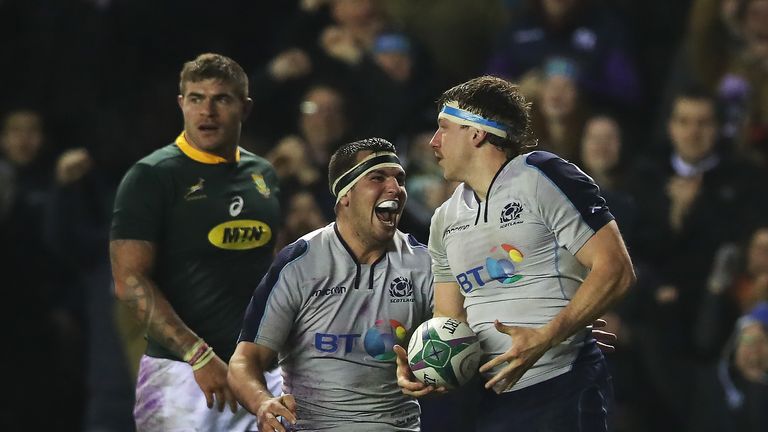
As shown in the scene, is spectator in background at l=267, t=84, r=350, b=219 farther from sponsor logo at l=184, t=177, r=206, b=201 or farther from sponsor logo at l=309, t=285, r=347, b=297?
sponsor logo at l=309, t=285, r=347, b=297

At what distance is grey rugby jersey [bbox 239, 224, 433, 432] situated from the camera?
20.8ft

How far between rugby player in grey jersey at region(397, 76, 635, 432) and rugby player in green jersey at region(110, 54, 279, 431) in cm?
132

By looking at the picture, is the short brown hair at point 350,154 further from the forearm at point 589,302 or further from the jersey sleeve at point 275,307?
the forearm at point 589,302

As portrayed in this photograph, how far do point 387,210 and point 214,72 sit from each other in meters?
1.27

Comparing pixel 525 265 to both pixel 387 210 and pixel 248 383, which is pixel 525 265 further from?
pixel 248 383

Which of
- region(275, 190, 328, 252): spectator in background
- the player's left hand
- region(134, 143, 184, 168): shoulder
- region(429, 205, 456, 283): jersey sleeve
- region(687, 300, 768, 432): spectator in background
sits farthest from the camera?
region(687, 300, 768, 432): spectator in background

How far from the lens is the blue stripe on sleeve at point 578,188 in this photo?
19.1 feet

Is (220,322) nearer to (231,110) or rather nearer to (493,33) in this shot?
(231,110)

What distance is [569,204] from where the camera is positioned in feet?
19.1

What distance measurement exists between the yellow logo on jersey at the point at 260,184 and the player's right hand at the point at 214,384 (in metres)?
0.93

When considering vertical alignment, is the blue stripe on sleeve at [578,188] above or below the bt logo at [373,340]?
above

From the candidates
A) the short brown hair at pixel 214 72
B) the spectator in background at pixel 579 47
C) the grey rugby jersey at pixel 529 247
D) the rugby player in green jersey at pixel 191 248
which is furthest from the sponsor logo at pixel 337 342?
the spectator in background at pixel 579 47

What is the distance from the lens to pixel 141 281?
22.5 ft

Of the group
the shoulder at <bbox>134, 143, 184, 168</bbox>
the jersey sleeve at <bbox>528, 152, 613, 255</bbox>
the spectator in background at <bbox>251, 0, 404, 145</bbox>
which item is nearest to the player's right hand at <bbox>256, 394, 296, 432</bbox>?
the jersey sleeve at <bbox>528, 152, 613, 255</bbox>
